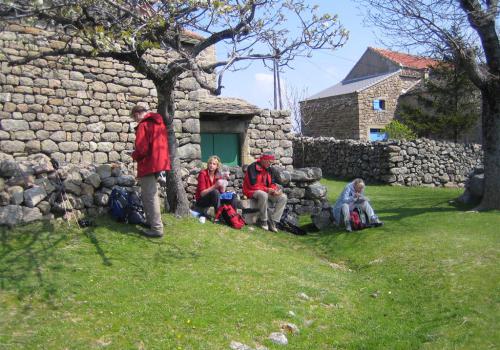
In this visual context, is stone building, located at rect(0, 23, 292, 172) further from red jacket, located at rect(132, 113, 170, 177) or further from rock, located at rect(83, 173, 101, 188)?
red jacket, located at rect(132, 113, 170, 177)

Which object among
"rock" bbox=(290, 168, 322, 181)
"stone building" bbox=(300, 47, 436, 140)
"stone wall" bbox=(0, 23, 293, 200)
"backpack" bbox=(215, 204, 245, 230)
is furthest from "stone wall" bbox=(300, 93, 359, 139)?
"backpack" bbox=(215, 204, 245, 230)

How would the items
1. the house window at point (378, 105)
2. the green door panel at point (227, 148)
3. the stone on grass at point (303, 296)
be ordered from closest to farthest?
the stone on grass at point (303, 296) → the green door panel at point (227, 148) → the house window at point (378, 105)

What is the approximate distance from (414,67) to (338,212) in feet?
88.4

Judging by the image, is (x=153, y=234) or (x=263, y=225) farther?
(x=263, y=225)

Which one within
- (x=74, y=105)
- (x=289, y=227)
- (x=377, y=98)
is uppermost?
(x=377, y=98)

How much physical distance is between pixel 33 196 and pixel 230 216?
3.33m

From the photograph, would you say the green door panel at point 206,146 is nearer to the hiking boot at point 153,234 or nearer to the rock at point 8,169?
the hiking boot at point 153,234

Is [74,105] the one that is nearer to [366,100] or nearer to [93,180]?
[93,180]

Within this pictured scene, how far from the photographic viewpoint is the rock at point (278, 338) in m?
4.72

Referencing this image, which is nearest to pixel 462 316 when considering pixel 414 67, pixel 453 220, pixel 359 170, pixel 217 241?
pixel 217 241

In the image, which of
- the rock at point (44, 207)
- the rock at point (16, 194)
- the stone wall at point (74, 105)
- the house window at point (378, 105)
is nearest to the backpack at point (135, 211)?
the rock at point (44, 207)

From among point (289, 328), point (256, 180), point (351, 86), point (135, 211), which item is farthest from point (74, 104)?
point (351, 86)

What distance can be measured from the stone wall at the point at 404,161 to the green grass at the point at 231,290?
10.3 metres

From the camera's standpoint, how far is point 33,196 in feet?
22.8
